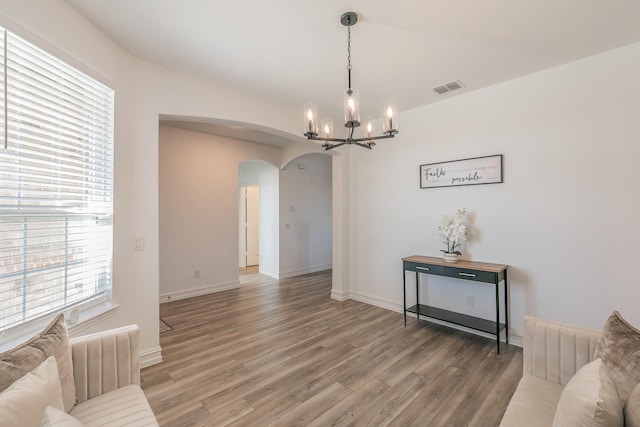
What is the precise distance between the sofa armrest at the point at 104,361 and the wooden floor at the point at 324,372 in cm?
62

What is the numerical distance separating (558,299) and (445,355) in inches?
48.0

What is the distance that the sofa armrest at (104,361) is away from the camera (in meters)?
1.39

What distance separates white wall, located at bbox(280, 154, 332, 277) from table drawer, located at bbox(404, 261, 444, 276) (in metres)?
3.19

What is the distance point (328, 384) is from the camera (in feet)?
7.46

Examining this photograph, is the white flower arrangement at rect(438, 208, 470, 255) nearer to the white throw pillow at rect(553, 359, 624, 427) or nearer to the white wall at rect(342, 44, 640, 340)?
the white wall at rect(342, 44, 640, 340)

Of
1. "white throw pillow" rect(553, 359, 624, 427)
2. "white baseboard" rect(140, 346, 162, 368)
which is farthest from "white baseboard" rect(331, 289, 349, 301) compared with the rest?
"white throw pillow" rect(553, 359, 624, 427)

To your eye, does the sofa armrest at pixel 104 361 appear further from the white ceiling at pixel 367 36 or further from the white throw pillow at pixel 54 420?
the white ceiling at pixel 367 36

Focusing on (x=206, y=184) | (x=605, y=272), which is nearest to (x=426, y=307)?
(x=605, y=272)

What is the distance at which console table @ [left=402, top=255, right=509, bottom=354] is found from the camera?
2.79m

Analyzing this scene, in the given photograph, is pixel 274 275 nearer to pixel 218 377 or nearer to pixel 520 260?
pixel 218 377

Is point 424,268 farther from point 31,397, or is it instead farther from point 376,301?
point 31,397

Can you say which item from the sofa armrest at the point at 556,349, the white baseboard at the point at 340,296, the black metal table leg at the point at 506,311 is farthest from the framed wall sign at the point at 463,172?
the white baseboard at the point at 340,296

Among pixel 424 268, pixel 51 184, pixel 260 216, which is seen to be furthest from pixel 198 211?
pixel 424 268

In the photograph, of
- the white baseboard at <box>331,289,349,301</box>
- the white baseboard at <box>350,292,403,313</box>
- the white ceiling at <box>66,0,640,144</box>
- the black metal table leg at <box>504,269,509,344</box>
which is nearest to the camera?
the white ceiling at <box>66,0,640,144</box>
